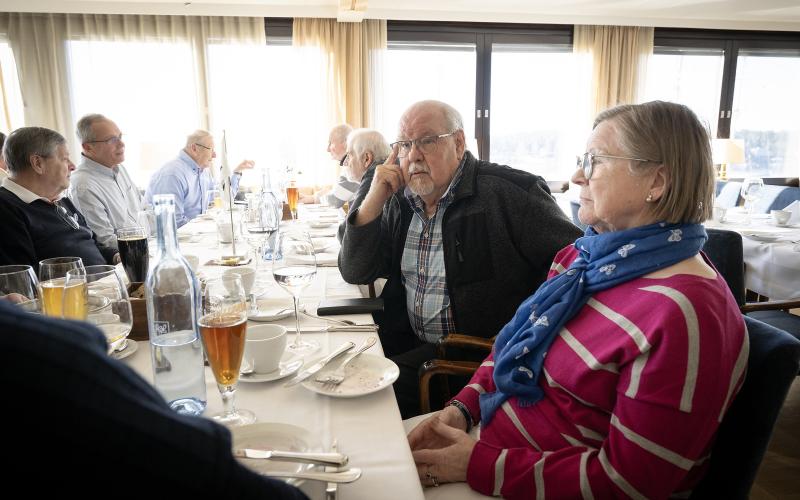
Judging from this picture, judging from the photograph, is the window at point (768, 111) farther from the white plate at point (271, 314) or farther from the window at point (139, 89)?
the white plate at point (271, 314)

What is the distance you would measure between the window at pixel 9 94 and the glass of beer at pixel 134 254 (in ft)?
18.9

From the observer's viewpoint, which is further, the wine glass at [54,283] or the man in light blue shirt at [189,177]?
the man in light blue shirt at [189,177]

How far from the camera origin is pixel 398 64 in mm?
6395

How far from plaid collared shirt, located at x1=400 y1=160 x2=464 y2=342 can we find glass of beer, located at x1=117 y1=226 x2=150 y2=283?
86cm

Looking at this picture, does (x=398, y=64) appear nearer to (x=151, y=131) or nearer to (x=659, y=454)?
(x=151, y=131)

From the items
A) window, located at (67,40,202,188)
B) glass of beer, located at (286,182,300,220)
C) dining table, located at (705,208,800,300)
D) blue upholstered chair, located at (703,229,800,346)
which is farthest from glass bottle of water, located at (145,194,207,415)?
window, located at (67,40,202,188)

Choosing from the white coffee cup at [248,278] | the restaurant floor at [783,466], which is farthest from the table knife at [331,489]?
the restaurant floor at [783,466]

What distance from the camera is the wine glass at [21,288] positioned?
93 cm

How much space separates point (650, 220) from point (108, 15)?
21.1ft

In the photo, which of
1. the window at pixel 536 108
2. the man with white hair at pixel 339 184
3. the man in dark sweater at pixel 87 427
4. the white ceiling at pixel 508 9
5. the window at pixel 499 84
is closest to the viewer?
the man in dark sweater at pixel 87 427

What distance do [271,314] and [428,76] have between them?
225 inches


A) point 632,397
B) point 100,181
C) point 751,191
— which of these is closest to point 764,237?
point 751,191

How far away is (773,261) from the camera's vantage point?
104 inches

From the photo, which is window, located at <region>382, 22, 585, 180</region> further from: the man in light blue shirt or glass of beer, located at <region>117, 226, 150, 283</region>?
glass of beer, located at <region>117, 226, 150, 283</region>
